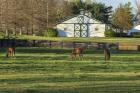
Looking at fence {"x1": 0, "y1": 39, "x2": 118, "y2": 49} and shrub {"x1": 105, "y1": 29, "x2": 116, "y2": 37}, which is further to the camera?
shrub {"x1": 105, "y1": 29, "x2": 116, "y2": 37}

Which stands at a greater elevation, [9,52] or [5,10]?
[5,10]

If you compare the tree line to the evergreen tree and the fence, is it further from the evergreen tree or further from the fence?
the fence

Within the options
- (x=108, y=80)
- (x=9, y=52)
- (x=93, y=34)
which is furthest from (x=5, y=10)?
(x=93, y=34)

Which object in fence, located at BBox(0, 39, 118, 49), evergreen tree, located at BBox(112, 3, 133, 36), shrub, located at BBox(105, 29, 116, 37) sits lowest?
fence, located at BBox(0, 39, 118, 49)

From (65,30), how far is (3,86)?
104m

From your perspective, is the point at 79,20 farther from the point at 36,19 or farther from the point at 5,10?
the point at 5,10

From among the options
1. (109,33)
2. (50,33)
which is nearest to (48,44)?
(50,33)

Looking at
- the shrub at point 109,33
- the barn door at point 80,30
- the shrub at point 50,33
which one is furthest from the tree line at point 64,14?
the shrub at point 109,33

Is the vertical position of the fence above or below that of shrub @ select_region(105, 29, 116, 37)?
below

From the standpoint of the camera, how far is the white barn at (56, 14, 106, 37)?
12288 cm

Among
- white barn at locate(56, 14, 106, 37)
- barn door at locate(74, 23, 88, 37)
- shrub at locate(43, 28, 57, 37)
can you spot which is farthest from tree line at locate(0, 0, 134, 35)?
barn door at locate(74, 23, 88, 37)

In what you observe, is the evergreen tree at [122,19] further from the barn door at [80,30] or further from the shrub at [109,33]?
the barn door at [80,30]

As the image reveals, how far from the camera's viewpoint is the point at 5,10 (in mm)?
53625

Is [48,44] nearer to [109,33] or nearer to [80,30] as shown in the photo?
[109,33]
